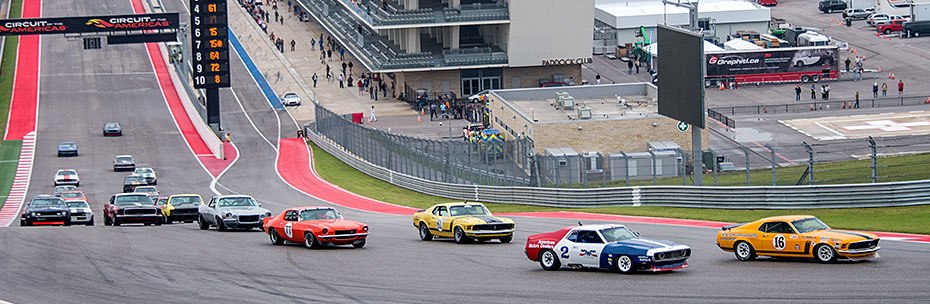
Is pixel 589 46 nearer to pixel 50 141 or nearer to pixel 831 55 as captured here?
pixel 831 55

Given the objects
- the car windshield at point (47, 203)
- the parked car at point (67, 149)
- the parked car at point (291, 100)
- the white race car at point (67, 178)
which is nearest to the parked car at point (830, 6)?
the parked car at point (291, 100)

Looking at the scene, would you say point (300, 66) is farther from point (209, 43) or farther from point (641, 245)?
point (641, 245)

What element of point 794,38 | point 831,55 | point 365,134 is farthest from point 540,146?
point 794,38

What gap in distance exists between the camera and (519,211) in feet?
155

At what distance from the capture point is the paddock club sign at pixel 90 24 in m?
92.5

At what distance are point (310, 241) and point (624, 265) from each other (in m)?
9.60

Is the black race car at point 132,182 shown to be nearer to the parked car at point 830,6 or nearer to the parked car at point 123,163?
the parked car at point 123,163

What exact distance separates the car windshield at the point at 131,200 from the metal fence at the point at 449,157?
14.6 m

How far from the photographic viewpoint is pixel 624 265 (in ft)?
84.8

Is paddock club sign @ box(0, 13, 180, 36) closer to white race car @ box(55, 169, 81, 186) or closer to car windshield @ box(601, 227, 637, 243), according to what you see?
white race car @ box(55, 169, 81, 186)

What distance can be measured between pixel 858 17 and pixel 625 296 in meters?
107

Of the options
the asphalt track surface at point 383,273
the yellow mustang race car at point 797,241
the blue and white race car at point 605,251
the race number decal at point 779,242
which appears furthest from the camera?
the race number decal at point 779,242

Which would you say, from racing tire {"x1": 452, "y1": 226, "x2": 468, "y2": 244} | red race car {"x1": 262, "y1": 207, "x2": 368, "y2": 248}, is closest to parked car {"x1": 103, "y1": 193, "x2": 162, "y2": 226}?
red race car {"x1": 262, "y1": 207, "x2": 368, "y2": 248}

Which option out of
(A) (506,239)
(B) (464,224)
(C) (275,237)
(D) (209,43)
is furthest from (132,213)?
(D) (209,43)
